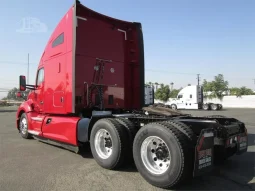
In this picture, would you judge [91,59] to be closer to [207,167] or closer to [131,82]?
[131,82]

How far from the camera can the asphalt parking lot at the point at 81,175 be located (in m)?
4.18

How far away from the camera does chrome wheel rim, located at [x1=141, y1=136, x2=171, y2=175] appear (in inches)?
169

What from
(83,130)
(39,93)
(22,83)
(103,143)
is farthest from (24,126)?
(103,143)

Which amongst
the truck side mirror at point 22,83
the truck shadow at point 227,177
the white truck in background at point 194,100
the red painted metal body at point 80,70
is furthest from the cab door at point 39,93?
the white truck in background at point 194,100

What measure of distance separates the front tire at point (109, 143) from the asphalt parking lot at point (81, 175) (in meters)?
0.19

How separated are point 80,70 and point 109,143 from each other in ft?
7.87

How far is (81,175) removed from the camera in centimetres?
478

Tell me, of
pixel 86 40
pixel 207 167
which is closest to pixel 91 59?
pixel 86 40

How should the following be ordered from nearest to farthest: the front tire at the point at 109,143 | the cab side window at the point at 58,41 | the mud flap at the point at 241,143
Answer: the front tire at the point at 109,143 → the mud flap at the point at 241,143 → the cab side window at the point at 58,41

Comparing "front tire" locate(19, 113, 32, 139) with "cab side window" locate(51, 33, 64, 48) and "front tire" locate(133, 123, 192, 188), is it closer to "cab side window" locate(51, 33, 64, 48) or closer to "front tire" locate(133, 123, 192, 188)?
"cab side window" locate(51, 33, 64, 48)

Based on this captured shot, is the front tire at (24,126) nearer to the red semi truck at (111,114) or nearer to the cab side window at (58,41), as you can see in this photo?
the red semi truck at (111,114)

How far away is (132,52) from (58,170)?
4.37 metres

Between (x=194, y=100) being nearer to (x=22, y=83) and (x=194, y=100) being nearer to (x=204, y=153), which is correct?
(x=22, y=83)

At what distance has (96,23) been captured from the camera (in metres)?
7.37
